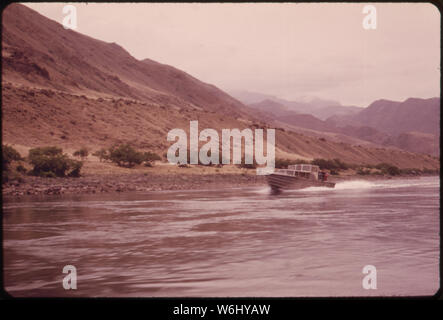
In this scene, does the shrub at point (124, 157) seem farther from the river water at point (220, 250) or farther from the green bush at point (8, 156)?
the river water at point (220, 250)

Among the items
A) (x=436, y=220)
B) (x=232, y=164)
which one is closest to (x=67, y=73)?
(x=232, y=164)

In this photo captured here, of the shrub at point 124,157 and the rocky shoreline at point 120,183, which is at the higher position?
the shrub at point 124,157

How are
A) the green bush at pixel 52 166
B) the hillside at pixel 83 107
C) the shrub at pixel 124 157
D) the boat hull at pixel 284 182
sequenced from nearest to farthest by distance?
the boat hull at pixel 284 182 < the green bush at pixel 52 166 < the shrub at pixel 124 157 < the hillside at pixel 83 107

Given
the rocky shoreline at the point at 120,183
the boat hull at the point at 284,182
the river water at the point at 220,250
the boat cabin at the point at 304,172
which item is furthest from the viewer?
the boat cabin at the point at 304,172

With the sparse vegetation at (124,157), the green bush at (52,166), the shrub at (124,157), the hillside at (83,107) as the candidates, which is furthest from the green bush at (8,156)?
the shrub at (124,157)

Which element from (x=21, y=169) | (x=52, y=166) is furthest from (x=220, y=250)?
(x=21, y=169)

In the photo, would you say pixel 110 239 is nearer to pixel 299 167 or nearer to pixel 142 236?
pixel 142 236
